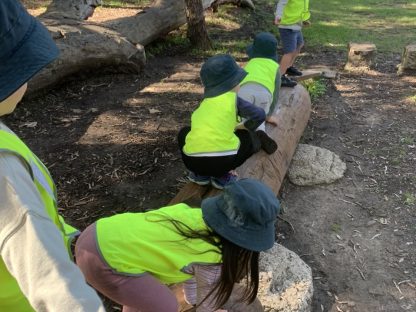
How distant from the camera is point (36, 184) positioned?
140 cm

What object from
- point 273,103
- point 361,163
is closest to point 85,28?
point 273,103

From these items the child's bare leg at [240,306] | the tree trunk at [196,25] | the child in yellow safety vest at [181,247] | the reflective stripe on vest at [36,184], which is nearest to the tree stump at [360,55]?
the tree trunk at [196,25]

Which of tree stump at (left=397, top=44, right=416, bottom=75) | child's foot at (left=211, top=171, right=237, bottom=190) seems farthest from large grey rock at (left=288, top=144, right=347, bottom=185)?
tree stump at (left=397, top=44, right=416, bottom=75)

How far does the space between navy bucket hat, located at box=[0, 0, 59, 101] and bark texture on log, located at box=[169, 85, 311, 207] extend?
2.09 meters

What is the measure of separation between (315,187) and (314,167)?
0.23 metres

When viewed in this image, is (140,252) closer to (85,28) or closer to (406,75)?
(85,28)

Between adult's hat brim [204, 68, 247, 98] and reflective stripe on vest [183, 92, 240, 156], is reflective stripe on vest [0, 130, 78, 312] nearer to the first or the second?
reflective stripe on vest [183, 92, 240, 156]

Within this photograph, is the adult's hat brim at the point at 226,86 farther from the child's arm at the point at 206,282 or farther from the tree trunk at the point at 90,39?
the tree trunk at the point at 90,39

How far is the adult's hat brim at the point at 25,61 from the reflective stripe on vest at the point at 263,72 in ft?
10.7

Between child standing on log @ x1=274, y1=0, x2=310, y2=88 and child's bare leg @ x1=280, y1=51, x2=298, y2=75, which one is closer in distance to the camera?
child standing on log @ x1=274, y1=0, x2=310, y2=88

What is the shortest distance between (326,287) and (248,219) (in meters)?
1.78

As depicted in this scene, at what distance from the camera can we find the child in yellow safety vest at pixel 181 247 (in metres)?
2.07

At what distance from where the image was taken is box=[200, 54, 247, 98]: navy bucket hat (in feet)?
11.5

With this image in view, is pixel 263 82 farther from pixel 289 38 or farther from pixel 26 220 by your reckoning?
pixel 26 220
